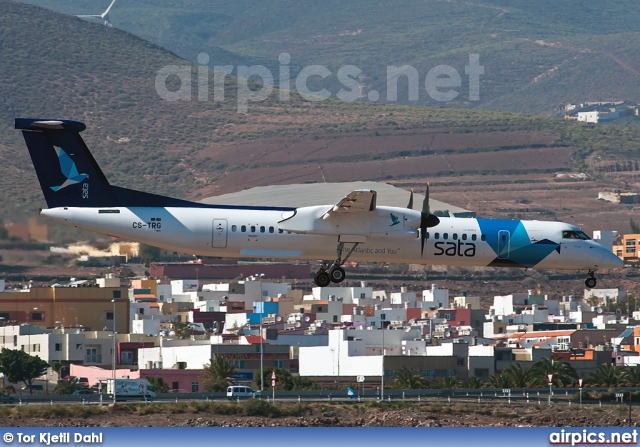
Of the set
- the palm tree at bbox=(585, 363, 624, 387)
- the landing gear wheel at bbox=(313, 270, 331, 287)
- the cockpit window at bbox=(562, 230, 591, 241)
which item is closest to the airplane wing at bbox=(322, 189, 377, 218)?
the landing gear wheel at bbox=(313, 270, 331, 287)

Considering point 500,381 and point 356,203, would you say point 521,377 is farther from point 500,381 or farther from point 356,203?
point 356,203

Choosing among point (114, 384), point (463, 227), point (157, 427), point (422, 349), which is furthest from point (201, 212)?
point (422, 349)

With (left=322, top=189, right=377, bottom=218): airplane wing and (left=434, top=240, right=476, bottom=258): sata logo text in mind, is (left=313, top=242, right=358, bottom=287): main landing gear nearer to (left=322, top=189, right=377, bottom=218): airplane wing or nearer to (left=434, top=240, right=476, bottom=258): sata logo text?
(left=322, top=189, right=377, bottom=218): airplane wing

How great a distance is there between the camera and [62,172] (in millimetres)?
56438

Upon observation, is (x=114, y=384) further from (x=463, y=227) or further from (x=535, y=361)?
(x=535, y=361)

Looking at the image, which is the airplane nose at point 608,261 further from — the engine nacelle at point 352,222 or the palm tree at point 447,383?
the palm tree at point 447,383

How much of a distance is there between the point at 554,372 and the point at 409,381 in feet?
36.1

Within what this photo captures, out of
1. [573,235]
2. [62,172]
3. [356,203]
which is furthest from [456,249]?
[62,172]

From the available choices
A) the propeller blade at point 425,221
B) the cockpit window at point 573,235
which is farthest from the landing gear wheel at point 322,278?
the cockpit window at point 573,235

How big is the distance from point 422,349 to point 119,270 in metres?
53.0

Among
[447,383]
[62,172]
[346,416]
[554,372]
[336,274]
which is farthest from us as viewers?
[554,372]

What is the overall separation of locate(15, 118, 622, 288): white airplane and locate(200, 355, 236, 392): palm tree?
36.3 m

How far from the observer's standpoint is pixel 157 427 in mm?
70000

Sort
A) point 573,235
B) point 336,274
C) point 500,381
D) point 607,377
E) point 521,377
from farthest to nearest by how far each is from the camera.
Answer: point 607,377 → point 521,377 → point 500,381 → point 573,235 → point 336,274
